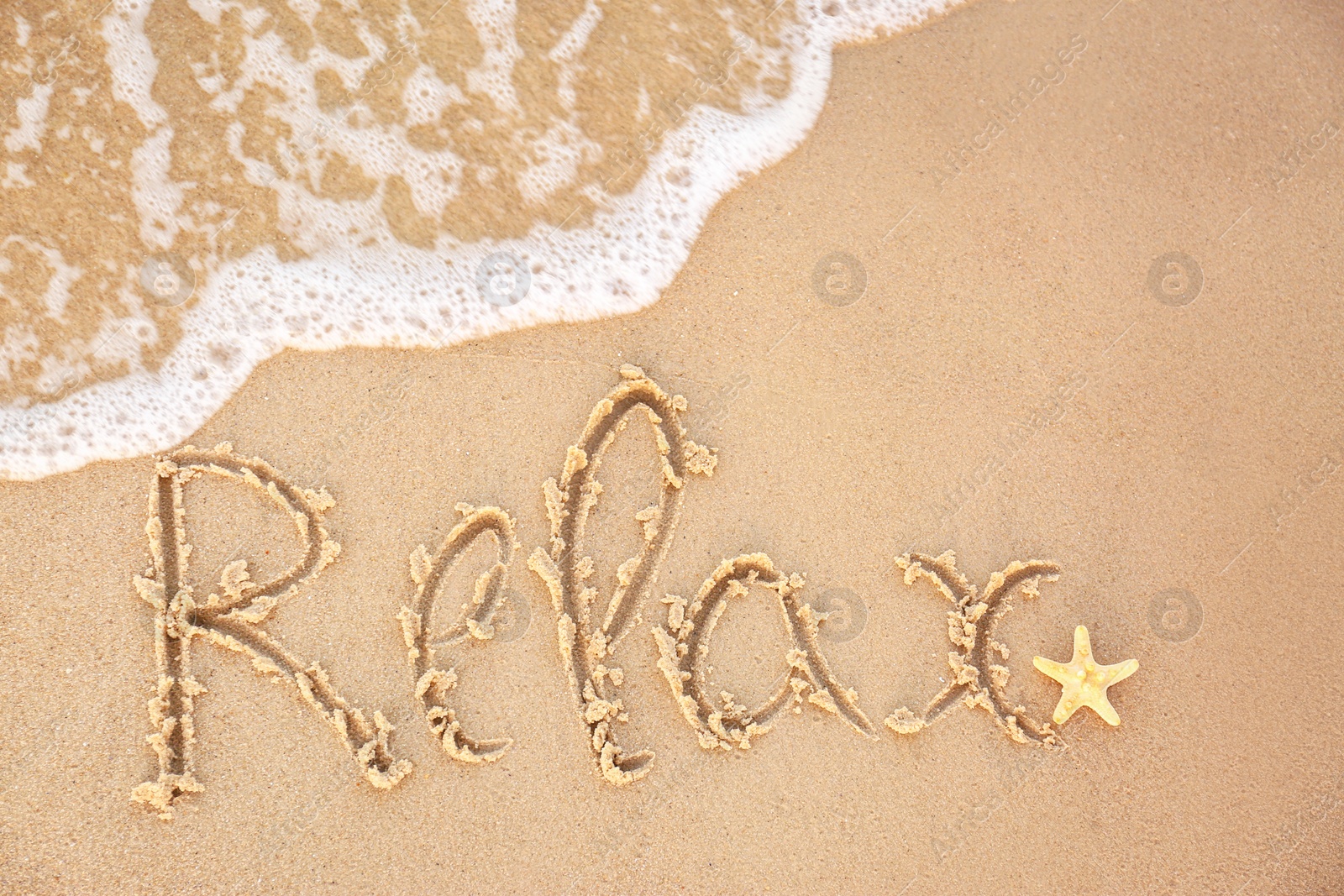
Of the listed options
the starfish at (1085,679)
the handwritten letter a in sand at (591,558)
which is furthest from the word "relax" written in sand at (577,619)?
the starfish at (1085,679)

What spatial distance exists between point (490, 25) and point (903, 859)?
340cm

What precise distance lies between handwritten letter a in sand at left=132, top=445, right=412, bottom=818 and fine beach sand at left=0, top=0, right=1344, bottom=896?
5cm

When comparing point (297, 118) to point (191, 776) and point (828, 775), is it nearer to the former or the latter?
point (191, 776)

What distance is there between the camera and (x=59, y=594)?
8.36 ft

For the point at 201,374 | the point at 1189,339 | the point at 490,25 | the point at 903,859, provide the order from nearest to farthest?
the point at 903,859 < the point at 201,374 < the point at 1189,339 < the point at 490,25

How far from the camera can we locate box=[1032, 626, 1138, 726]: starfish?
8.49 ft

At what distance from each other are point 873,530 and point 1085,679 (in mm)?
815

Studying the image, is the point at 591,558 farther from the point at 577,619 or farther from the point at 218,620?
the point at 218,620

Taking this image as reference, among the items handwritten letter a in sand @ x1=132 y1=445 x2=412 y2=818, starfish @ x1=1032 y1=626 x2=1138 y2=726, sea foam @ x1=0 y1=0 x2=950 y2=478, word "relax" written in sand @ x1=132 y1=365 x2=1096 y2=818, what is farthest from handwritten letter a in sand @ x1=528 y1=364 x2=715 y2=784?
starfish @ x1=1032 y1=626 x2=1138 y2=726

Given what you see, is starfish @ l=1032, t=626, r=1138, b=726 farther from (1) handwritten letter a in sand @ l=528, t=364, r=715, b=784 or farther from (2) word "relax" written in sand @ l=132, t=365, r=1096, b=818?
(1) handwritten letter a in sand @ l=528, t=364, r=715, b=784

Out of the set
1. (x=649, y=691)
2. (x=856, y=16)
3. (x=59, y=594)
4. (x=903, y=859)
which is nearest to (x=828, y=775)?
(x=903, y=859)

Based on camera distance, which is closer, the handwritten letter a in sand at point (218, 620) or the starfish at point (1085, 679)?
the handwritten letter a in sand at point (218, 620)

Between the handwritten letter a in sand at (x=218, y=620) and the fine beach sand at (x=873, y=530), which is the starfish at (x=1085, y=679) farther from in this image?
the handwritten letter a in sand at (x=218, y=620)

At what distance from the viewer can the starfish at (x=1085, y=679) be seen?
2588mm
